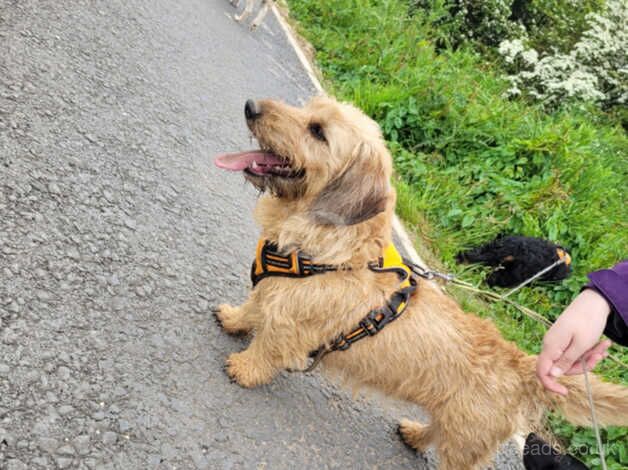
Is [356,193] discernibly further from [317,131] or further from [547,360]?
[547,360]

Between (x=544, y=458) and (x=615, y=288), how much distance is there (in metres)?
1.06

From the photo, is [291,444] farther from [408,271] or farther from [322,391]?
[408,271]

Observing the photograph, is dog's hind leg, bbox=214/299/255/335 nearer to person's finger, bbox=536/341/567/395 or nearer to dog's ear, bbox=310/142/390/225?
dog's ear, bbox=310/142/390/225

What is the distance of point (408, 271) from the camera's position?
278 centimetres

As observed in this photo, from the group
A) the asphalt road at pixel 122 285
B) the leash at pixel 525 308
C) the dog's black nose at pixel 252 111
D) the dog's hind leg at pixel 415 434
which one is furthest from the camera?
the dog's hind leg at pixel 415 434

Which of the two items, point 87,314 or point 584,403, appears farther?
point 87,314

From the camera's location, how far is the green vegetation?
18.3 ft

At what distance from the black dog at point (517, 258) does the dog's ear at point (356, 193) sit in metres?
3.39

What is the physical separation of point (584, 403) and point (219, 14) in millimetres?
8593

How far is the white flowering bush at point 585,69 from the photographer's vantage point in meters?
9.09

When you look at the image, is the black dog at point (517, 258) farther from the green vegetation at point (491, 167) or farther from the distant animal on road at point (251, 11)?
the distant animal on road at point (251, 11)

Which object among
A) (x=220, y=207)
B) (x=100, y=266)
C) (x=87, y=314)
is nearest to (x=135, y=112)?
(x=220, y=207)

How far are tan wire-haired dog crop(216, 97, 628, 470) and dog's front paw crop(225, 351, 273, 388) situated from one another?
0.15m

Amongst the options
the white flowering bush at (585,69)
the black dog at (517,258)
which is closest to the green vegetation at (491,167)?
the black dog at (517,258)
